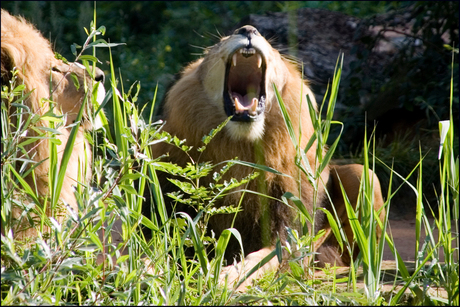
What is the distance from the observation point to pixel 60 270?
6.22ft

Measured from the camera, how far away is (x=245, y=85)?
369cm

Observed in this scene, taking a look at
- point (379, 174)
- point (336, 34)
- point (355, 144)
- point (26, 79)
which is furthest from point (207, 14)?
point (26, 79)

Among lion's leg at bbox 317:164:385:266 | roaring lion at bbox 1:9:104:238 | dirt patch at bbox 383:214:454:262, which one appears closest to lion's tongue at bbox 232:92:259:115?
lion's leg at bbox 317:164:385:266

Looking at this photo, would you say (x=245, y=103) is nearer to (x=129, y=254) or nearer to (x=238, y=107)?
(x=238, y=107)

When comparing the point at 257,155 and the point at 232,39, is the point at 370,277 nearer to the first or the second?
the point at 257,155

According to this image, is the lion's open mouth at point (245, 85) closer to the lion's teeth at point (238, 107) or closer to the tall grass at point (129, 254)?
the lion's teeth at point (238, 107)

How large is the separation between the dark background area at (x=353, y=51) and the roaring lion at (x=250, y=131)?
0.41 metres

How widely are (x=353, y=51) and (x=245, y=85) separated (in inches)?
100

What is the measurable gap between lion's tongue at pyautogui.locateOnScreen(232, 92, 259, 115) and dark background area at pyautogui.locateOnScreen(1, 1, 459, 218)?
427 mm

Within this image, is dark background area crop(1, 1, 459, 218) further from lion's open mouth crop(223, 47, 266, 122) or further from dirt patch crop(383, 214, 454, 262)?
lion's open mouth crop(223, 47, 266, 122)

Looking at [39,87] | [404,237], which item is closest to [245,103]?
[39,87]

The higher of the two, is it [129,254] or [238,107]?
[238,107]

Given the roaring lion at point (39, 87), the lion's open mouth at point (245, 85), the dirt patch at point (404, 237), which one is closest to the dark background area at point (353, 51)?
the dirt patch at point (404, 237)

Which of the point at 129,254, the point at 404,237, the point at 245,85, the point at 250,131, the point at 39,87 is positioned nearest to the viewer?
the point at 129,254
